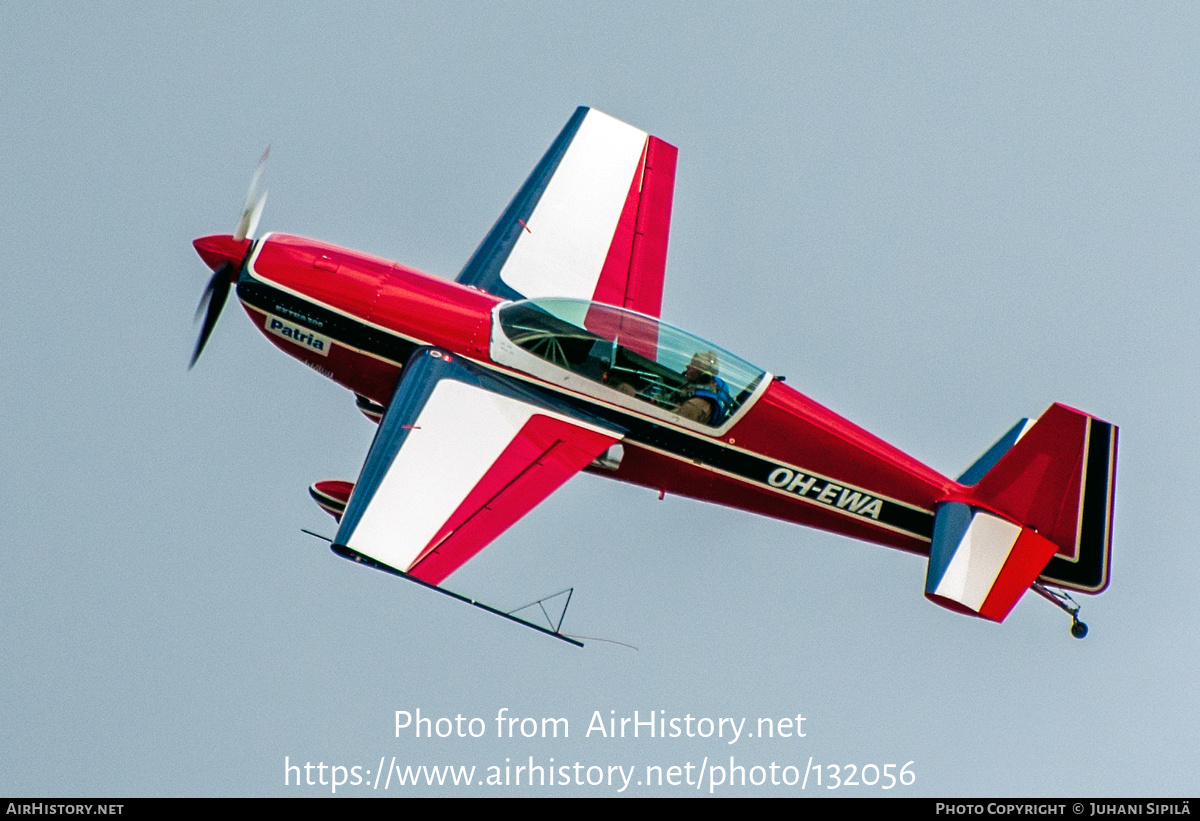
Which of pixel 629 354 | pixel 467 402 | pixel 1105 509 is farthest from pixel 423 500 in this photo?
pixel 1105 509

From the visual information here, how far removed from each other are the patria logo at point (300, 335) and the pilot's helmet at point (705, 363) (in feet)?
12.6

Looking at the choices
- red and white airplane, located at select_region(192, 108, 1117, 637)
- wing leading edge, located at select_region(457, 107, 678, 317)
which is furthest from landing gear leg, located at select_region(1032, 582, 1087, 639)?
wing leading edge, located at select_region(457, 107, 678, 317)

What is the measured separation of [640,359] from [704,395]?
0.75m

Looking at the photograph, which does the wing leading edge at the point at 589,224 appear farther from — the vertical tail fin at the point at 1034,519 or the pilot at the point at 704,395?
the vertical tail fin at the point at 1034,519

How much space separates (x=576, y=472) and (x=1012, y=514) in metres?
4.43

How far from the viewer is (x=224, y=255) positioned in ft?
58.3

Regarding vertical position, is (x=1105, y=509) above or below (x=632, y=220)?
below

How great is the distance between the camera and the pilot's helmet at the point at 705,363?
17250mm

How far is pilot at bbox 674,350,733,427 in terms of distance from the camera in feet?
56.5

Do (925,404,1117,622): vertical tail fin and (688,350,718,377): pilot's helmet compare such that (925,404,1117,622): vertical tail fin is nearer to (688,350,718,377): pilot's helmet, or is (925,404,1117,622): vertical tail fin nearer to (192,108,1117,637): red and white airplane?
(192,108,1117,637): red and white airplane

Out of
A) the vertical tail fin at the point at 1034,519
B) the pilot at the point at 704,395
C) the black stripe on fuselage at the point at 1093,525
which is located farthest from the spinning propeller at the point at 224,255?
the black stripe on fuselage at the point at 1093,525

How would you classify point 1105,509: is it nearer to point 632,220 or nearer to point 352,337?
point 632,220

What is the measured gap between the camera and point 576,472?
16969mm

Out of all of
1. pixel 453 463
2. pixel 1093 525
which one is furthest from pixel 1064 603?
pixel 453 463
